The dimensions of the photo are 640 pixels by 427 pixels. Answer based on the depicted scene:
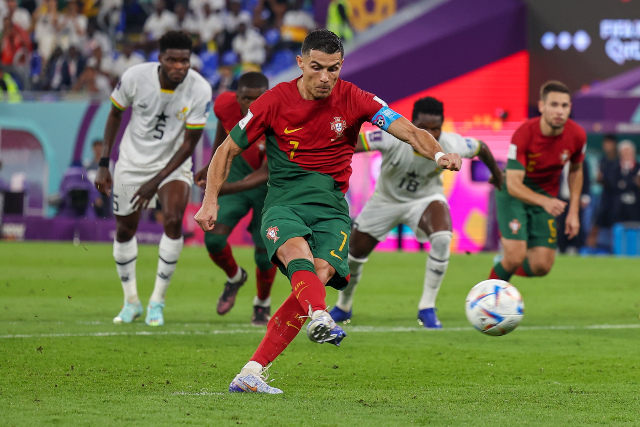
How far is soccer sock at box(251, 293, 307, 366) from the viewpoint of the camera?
17.4ft

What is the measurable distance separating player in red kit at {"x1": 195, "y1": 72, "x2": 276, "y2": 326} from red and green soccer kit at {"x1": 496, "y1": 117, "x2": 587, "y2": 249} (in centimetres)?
256

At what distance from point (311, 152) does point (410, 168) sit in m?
3.38

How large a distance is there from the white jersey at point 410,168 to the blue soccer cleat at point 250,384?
12.0ft

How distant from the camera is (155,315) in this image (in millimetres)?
8453

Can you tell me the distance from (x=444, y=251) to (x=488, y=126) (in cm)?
1158

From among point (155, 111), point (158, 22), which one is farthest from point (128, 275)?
point (158, 22)

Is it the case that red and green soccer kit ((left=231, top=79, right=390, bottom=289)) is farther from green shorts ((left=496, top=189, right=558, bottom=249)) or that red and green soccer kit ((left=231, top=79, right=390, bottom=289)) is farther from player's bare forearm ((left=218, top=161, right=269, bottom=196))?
green shorts ((left=496, top=189, right=558, bottom=249))

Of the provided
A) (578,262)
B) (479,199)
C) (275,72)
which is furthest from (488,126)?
(275,72)

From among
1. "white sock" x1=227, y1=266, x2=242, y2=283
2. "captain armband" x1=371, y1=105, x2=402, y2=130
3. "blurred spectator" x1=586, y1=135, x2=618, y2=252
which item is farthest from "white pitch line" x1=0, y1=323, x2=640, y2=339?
"blurred spectator" x1=586, y1=135, x2=618, y2=252

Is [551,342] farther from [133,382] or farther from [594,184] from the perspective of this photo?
[594,184]

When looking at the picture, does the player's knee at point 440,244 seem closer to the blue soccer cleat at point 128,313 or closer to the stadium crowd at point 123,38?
the blue soccer cleat at point 128,313

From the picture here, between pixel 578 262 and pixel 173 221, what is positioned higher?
pixel 173 221

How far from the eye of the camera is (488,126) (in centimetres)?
2003

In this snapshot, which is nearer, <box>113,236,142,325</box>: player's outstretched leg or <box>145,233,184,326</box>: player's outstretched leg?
<box>145,233,184,326</box>: player's outstretched leg
